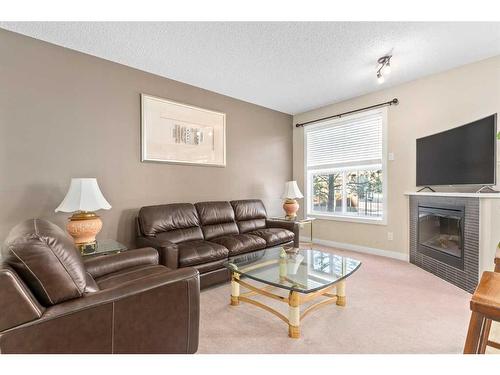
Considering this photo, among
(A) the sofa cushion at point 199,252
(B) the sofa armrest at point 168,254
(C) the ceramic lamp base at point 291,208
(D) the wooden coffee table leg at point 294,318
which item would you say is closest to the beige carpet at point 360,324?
(D) the wooden coffee table leg at point 294,318

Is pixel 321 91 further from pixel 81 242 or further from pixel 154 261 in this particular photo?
pixel 81 242

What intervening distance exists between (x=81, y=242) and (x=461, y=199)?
3.80 metres

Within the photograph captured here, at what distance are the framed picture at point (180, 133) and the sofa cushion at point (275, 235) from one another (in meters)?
1.26

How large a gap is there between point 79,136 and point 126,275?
1.71m

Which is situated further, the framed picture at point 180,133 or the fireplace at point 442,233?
the framed picture at point 180,133

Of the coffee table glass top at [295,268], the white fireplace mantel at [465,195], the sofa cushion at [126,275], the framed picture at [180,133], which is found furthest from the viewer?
the framed picture at [180,133]

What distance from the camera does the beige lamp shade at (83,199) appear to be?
2.17m

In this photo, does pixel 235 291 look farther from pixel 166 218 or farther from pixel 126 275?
pixel 166 218

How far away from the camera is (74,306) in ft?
3.56

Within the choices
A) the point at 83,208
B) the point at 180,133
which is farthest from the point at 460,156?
the point at 83,208

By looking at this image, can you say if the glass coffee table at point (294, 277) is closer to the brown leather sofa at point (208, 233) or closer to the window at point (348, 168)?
the brown leather sofa at point (208, 233)

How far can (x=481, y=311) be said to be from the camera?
97 cm

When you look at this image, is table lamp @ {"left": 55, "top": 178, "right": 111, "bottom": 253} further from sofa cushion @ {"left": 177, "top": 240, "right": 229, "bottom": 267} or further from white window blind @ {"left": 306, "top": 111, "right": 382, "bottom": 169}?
white window blind @ {"left": 306, "top": 111, "right": 382, "bottom": 169}

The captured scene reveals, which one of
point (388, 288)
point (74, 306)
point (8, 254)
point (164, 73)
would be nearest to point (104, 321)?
point (74, 306)
